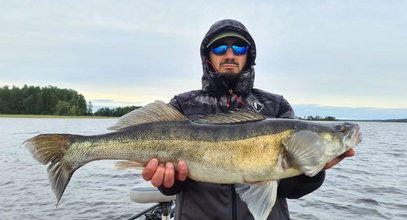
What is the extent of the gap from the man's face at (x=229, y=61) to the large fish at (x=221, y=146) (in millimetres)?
998

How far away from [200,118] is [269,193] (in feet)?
3.12

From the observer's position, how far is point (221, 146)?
11.1 feet

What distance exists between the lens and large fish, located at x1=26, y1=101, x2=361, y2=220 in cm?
327

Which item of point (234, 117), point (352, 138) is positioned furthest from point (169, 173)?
point (352, 138)

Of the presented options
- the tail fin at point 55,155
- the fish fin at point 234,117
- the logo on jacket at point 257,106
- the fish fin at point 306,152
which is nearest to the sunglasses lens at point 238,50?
the logo on jacket at point 257,106

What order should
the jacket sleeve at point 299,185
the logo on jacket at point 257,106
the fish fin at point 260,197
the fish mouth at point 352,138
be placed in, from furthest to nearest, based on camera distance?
the logo on jacket at point 257,106
the jacket sleeve at point 299,185
the fish mouth at point 352,138
the fish fin at point 260,197

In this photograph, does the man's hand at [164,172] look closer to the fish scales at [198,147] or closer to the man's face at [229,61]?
the fish scales at [198,147]

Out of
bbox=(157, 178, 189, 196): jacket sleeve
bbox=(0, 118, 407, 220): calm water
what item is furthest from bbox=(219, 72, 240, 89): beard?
bbox=(0, 118, 407, 220): calm water

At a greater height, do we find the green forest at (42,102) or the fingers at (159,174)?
the green forest at (42,102)

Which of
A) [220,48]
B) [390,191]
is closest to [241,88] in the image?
[220,48]

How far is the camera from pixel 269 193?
10.7ft

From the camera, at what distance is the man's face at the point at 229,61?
4.37 m

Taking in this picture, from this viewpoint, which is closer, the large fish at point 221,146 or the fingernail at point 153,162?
the large fish at point 221,146

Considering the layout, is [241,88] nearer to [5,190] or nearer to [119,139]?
[119,139]
